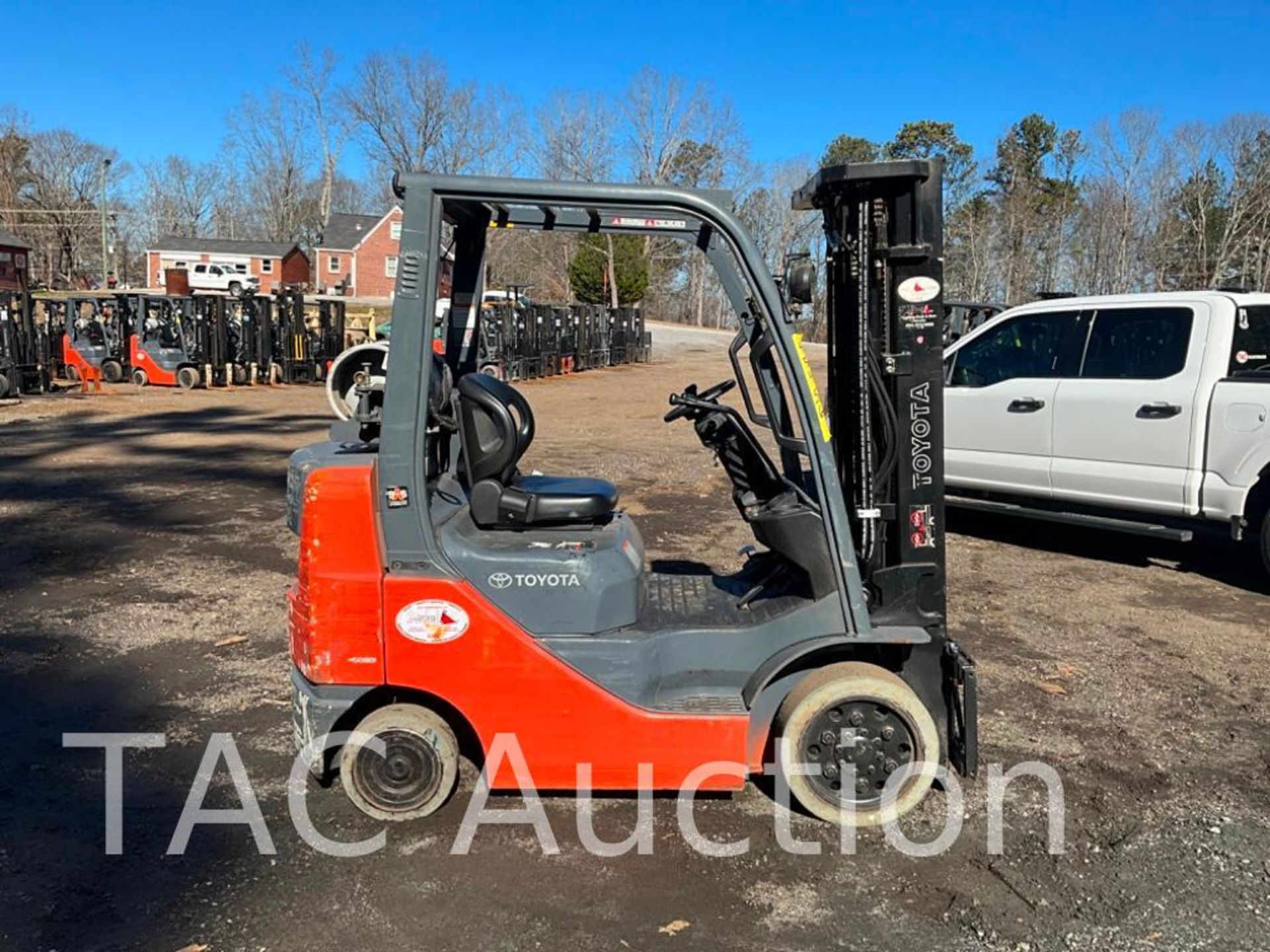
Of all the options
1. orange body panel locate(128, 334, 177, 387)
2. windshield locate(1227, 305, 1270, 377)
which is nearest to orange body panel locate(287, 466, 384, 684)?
windshield locate(1227, 305, 1270, 377)

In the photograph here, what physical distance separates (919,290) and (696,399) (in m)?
0.97

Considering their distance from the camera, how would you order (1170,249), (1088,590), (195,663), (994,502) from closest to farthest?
(195,663) → (1088,590) → (994,502) → (1170,249)

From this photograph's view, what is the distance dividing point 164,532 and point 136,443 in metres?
6.74

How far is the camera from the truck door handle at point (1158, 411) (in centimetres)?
745

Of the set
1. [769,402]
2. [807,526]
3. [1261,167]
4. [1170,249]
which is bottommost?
[807,526]

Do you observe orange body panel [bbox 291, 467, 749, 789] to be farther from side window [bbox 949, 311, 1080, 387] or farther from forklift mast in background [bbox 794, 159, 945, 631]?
side window [bbox 949, 311, 1080, 387]

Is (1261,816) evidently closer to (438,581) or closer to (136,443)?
(438,581)

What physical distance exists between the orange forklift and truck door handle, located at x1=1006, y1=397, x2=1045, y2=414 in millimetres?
4681

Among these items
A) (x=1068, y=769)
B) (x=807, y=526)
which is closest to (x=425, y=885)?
(x=807, y=526)

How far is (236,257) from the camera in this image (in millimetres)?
71375

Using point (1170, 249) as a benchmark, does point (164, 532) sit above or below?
below

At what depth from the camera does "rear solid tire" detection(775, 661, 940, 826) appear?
3.82 metres

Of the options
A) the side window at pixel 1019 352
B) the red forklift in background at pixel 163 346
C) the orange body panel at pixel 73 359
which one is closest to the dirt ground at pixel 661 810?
the side window at pixel 1019 352

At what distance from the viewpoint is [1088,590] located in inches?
295
